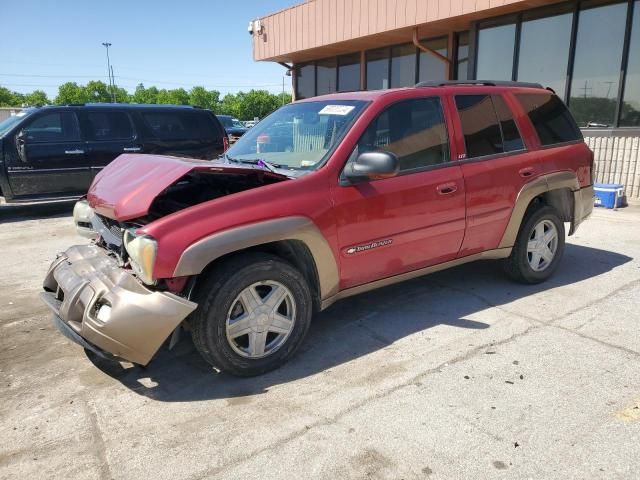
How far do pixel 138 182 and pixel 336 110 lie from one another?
1535mm

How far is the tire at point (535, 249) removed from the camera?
456cm

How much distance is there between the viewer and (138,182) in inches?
127

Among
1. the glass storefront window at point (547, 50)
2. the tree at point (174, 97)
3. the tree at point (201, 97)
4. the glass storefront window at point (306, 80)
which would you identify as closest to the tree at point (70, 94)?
the tree at point (174, 97)

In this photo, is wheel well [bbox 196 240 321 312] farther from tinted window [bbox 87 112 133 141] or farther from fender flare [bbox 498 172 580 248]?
tinted window [bbox 87 112 133 141]

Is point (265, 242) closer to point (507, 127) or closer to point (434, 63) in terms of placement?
point (507, 127)

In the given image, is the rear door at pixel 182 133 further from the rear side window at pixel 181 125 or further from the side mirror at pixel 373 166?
the side mirror at pixel 373 166

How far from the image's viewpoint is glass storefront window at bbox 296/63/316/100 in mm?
17106

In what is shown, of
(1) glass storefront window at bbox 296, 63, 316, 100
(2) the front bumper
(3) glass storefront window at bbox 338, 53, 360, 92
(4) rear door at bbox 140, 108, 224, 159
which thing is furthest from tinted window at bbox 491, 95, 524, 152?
(1) glass storefront window at bbox 296, 63, 316, 100

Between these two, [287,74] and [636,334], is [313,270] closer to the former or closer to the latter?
[636,334]

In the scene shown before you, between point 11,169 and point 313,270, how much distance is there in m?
7.08

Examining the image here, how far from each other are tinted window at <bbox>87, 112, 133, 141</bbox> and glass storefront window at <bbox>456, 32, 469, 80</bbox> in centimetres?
786

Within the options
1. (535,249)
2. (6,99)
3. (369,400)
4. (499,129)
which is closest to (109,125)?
(499,129)

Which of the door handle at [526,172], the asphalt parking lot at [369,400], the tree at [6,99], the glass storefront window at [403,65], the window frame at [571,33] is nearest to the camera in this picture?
the asphalt parking lot at [369,400]

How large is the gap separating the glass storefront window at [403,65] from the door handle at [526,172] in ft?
32.8
